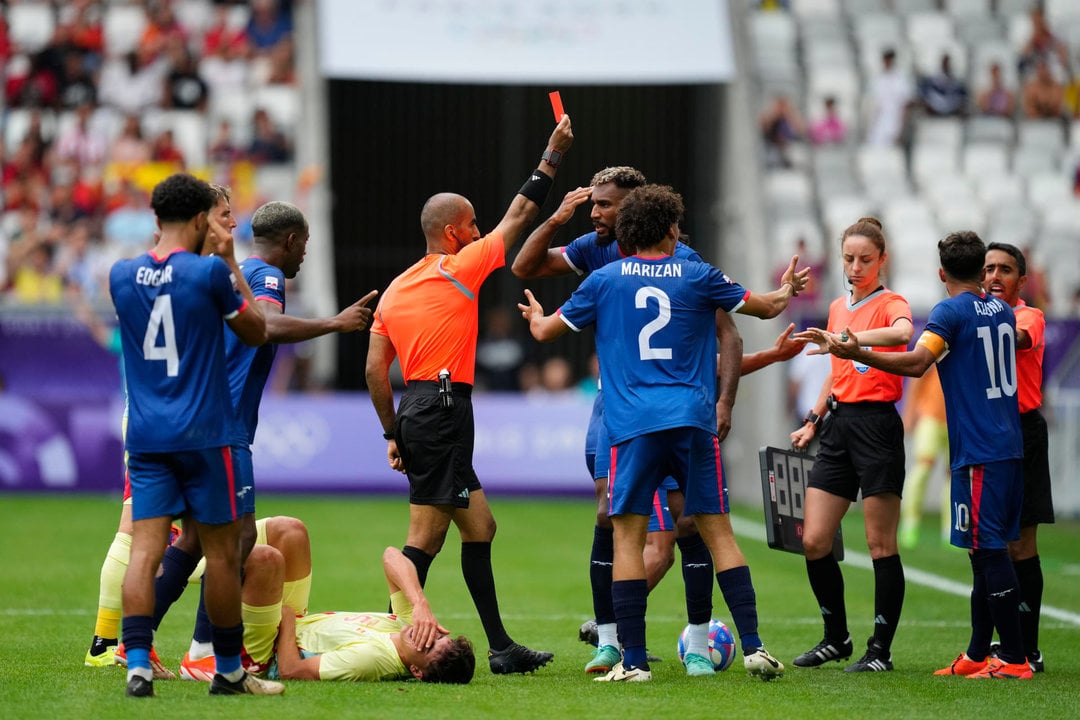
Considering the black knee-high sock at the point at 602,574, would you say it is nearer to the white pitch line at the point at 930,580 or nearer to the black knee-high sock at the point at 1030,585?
the white pitch line at the point at 930,580

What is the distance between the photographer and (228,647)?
6.88m

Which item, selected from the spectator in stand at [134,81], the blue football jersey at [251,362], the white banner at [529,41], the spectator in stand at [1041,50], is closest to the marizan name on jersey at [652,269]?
the blue football jersey at [251,362]

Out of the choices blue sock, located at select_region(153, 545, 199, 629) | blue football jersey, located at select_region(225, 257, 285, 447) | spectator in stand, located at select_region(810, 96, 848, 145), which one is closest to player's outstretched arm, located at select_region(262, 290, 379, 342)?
blue football jersey, located at select_region(225, 257, 285, 447)

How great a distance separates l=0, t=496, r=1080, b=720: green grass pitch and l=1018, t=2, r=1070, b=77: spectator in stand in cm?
1135

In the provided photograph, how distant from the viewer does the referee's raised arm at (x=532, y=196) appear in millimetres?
7980

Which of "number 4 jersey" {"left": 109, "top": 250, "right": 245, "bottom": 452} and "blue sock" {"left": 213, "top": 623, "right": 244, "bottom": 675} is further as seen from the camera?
"blue sock" {"left": 213, "top": 623, "right": 244, "bottom": 675}

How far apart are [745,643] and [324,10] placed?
58.1 ft

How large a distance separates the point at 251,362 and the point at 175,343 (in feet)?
2.91

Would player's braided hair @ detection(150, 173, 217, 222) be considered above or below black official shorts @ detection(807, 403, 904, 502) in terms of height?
above

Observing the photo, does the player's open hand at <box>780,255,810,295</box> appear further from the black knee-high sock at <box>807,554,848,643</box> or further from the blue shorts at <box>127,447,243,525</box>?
the blue shorts at <box>127,447,243,525</box>

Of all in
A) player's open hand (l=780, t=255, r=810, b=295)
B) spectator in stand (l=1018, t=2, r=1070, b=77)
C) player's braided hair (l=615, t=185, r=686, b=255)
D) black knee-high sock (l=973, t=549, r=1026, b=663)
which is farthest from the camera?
spectator in stand (l=1018, t=2, r=1070, b=77)

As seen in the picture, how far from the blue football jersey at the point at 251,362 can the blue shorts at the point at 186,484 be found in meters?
0.71

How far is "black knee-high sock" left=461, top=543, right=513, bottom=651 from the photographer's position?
317 inches

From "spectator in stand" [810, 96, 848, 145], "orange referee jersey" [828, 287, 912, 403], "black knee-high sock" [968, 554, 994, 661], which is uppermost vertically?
"spectator in stand" [810, 96, 848, 145]
